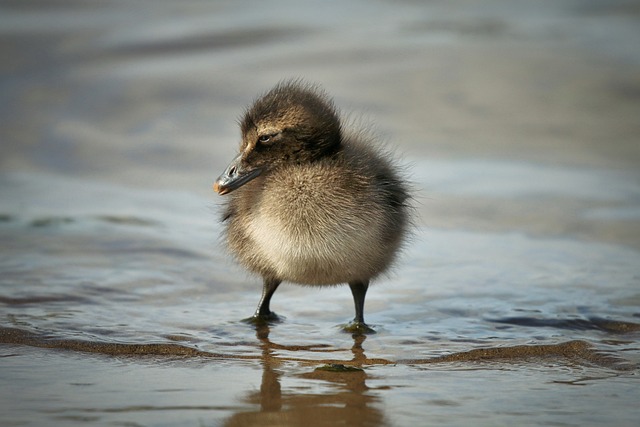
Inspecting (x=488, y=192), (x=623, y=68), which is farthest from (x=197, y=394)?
(x=623, y=68)

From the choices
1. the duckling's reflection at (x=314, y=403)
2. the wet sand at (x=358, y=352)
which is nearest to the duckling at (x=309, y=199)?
the wet sand at (x=358, y=352)

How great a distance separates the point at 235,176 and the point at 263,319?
0.83 m

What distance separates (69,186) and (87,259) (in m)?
2.09

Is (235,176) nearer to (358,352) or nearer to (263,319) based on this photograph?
(263,319)

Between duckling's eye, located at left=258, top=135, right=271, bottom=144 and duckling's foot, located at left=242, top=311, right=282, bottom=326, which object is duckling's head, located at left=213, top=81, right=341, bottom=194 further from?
duckling's foot, located at left=242, top=311, right=282, bottom=326

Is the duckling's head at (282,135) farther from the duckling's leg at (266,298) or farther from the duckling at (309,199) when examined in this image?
the duckling's leg at (266,298)

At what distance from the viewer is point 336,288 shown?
6.72 meters

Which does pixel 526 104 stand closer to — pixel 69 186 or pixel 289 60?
pixel 289 60

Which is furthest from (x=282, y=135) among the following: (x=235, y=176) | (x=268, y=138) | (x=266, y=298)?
(x=266, y=298)

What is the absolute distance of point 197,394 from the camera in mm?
4094

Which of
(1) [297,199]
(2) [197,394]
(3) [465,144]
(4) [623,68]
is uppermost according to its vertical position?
(4) [623,68]

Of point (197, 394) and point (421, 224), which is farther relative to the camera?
point (421, 224)

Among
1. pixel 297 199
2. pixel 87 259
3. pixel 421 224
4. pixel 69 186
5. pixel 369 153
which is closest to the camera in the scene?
pixel 297 199

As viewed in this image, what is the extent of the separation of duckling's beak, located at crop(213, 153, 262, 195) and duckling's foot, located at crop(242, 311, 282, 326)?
2.42 ft
